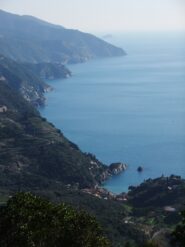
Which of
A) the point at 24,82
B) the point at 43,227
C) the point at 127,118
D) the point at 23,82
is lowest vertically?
the point at 43,227

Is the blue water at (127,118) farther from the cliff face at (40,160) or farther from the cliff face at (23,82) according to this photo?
the cliff face at (40,160)

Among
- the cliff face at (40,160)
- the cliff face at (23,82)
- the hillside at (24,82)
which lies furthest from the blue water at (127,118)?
the cliff face at (40,160)

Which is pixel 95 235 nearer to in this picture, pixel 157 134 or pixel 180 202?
pixel 180 202

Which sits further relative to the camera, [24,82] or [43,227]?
[24,82]

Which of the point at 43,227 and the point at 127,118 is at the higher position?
the point at 127,118

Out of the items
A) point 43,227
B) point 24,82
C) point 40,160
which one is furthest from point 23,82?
point 43,227

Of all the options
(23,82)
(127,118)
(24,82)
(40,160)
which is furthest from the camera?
(24,82)

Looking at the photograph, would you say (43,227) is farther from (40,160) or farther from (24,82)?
(24,82)

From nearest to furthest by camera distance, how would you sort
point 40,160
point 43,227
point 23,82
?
point 43,227 → point 40,160 → point 23,82
